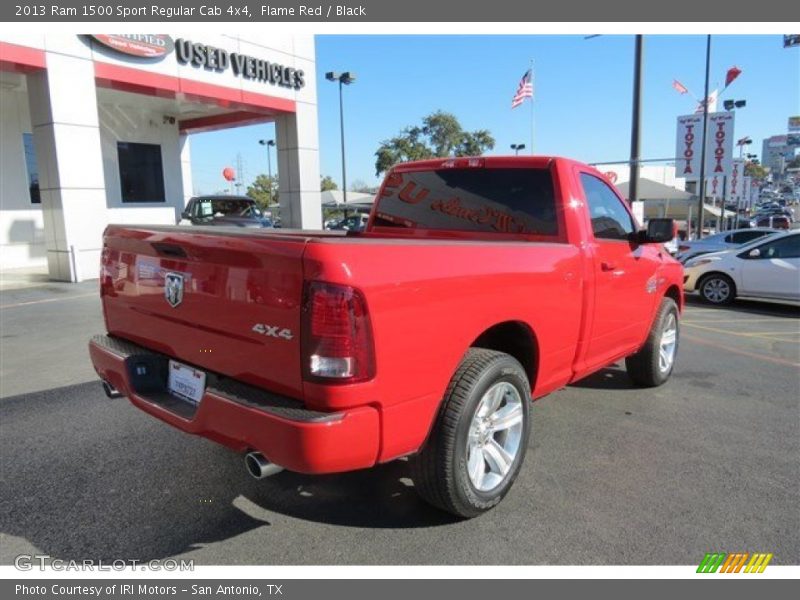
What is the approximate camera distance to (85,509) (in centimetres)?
320

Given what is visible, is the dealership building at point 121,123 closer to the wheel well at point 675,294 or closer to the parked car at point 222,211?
the parked car at point 222,211

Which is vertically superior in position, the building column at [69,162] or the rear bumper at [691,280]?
the building column at [69,162]

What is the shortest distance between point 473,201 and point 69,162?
1138 cm

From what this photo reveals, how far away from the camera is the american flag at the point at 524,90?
72.3 ft

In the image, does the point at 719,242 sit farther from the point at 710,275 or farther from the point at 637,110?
the point at 710,275

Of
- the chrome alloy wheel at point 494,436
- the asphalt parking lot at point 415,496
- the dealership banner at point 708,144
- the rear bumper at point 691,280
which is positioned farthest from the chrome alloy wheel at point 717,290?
the chrome alloy wheel at point 494,436

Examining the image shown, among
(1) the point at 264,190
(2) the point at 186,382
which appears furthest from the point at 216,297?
(1) the point at 264,190

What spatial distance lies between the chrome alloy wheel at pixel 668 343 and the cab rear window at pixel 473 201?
7.02 feet

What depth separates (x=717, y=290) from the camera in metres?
11.2

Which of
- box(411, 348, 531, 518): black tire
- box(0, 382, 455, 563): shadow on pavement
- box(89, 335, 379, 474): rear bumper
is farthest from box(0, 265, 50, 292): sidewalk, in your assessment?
box(411, 348, 531, 518): black tire

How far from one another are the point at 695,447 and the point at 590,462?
85cm

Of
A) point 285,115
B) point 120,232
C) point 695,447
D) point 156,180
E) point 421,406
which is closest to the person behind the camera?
point 421,406
